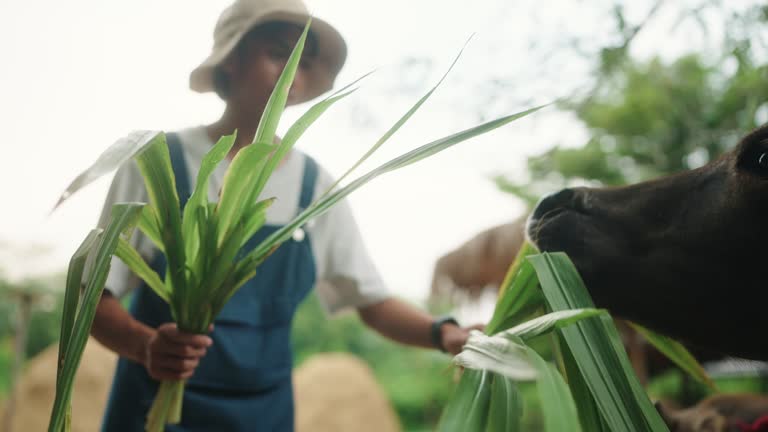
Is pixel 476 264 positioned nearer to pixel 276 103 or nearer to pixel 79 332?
pixel 276 103

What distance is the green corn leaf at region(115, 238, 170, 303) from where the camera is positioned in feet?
2.45

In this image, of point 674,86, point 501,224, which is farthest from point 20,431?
point 674,86

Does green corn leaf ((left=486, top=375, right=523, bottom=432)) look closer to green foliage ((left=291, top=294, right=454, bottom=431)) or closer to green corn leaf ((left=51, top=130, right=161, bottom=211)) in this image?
green corn leaf ((left=51, top=130, right=161, bottom=211))

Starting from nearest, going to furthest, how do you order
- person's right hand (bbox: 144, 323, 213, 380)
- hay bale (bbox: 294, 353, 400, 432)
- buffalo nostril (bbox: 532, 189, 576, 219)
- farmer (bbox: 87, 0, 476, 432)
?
1. person's right hand (bbox: 144, 323, 213, 380)
2. farmer (bbox: 87, 0, 476, 432)
3. buffalo nostril (bbox: 532, 189, 576, 219)
4. hay bale (bbox: 294, 353, 400, 432)

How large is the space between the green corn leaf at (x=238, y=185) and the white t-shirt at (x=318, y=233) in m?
0.22

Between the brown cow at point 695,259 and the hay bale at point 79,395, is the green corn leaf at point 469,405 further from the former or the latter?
the hay bale at point 79,395

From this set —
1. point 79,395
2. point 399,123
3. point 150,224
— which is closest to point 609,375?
point 399,123

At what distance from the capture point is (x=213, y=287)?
2.68 ft

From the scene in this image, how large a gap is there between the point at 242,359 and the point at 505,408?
0.63m

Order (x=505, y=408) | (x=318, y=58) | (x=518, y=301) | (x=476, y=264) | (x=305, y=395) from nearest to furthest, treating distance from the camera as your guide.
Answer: (x=505, y=408), (x=518, y=301), (x=318, y=58), (x=476, y=264), (x=305, y=395)

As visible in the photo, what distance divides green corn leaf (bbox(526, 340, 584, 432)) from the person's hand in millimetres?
513

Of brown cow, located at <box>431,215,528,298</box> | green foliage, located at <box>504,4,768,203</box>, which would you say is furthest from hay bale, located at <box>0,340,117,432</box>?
green foliage, located at <box>504,4,768,203</box>

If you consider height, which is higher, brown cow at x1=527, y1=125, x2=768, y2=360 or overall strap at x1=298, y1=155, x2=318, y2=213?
overall strap at x1=298, y1=155, x2=318, y2=213

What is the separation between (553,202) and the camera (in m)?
1.09
